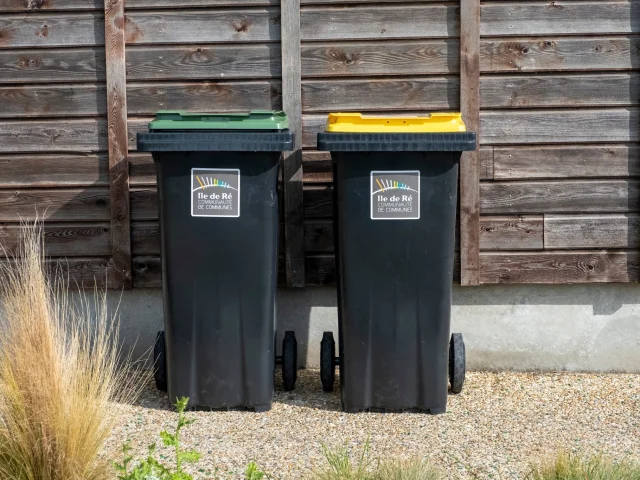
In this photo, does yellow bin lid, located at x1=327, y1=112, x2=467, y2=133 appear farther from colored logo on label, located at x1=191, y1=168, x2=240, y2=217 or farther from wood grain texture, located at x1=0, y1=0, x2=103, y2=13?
wood grain texture, located at x1=0, y1=0, x2=103, y2=13

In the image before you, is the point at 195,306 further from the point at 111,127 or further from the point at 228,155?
the point at 111,127

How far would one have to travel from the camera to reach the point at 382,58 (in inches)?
216

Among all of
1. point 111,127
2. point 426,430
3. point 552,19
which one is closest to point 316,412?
point 426,430

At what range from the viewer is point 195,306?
484 centimetres

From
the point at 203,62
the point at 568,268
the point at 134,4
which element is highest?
the point at 134,4

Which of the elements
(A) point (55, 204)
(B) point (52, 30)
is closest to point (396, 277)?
(A) point (55, 204)

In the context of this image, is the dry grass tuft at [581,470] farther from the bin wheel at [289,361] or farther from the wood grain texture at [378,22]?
the wood grain texture at [378,22]

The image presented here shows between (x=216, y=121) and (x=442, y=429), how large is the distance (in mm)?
1931

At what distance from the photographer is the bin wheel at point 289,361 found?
17.1 feet

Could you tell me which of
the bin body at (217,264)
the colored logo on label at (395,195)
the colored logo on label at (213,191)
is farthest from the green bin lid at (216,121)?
the colored logo on label at (395,195)

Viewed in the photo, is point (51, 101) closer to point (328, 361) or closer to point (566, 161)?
point (328, 361)

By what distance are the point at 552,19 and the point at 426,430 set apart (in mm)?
2536

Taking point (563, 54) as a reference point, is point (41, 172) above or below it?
below

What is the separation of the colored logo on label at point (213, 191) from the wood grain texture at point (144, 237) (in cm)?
92
